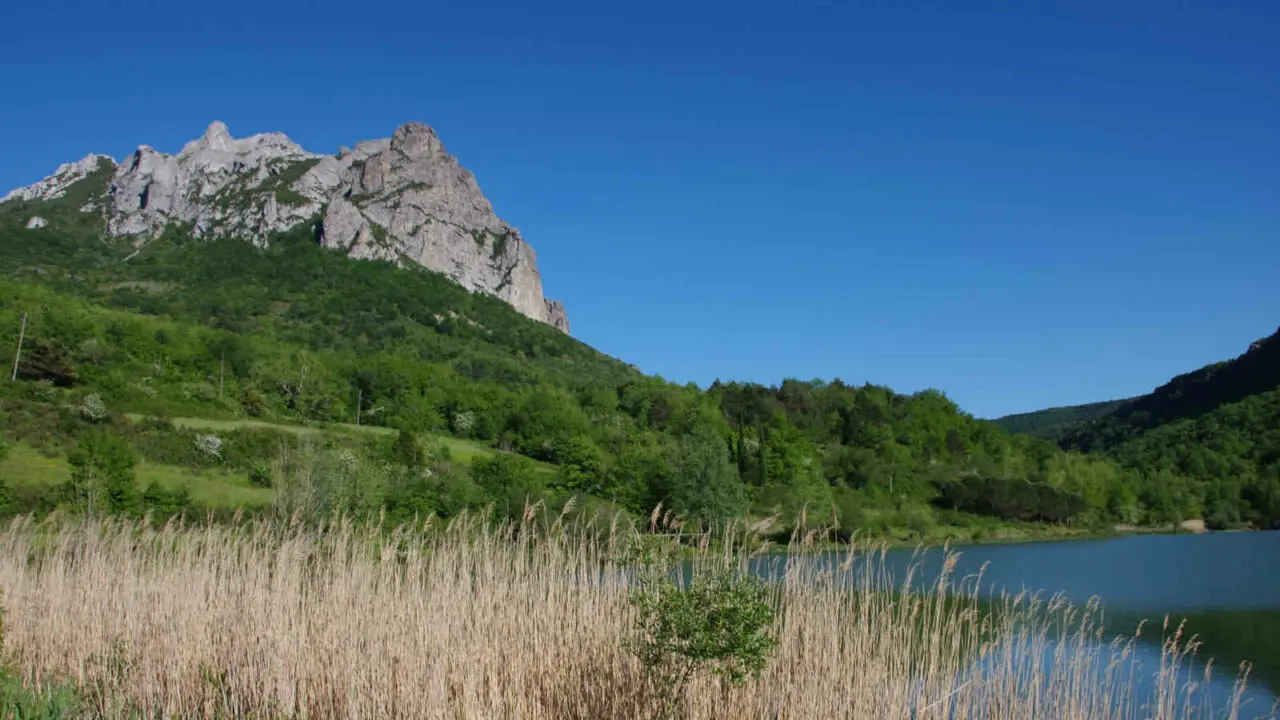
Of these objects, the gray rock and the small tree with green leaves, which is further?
the gray rock

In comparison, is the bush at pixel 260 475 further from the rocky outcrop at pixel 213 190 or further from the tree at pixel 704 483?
the rocky outcrop at pixel 213 190

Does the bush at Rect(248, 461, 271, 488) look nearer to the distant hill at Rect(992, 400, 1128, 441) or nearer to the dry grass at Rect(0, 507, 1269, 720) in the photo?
the dry grass at Rect(0, 507, 1269, 720)

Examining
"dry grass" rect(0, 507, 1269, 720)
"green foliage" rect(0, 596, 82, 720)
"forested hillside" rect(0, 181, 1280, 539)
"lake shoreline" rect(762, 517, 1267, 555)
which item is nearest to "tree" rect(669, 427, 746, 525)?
"forested hillside" rect(0, 181, 1280, 539)

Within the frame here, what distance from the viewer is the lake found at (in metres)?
17.4

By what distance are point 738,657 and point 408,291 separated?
342 ft

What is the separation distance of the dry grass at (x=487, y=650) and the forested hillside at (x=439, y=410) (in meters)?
14.4

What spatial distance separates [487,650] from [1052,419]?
16481 centimetres

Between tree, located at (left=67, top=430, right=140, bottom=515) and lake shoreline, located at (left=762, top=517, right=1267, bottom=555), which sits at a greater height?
tree, located at (left=67, top=430, right=140, bottom=515)

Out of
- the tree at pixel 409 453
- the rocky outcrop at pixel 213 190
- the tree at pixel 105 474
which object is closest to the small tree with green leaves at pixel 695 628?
the tree at pixel 105 474

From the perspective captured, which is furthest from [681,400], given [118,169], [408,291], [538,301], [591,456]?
[118,169]

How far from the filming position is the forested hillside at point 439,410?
123 ft

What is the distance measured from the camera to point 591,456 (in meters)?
53.6

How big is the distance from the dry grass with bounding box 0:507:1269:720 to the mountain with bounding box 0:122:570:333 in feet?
359

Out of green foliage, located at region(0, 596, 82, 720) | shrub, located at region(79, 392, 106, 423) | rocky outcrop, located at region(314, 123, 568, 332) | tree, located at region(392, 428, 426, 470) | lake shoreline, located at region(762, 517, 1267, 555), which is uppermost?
rocky outcrop, located at region(314, 123, 568, 332)
